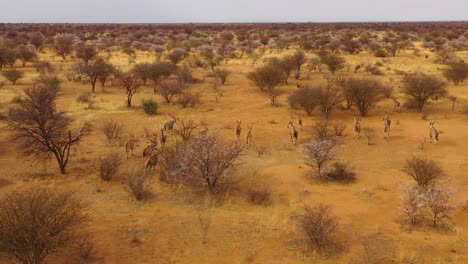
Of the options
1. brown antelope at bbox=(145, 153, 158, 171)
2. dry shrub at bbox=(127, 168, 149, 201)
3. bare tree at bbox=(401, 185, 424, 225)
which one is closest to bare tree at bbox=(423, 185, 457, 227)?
bare tree at bbox=(401, 185, 424, 225)

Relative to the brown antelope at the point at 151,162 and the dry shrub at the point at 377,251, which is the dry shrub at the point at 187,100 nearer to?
the brown antelope at the point at 151,162

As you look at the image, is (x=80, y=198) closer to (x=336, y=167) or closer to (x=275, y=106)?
(x=336, y=167)

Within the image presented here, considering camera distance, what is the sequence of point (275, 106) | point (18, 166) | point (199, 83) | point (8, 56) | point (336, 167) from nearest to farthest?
1. point (336, 167)
2. point (18, 166)
3. point (275, 106)
4. point (199, 83)
5. point (8, 56)

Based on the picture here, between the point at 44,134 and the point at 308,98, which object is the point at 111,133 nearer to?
the point at 44,134

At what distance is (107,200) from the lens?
461 inches

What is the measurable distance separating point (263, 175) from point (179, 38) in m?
49.7

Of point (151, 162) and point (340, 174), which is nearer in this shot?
point (340, 174)

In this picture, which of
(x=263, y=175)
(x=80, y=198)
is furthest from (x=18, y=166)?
(x=263, y=175)

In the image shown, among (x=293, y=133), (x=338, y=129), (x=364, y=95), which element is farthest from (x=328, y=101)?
(x=293, y=133)

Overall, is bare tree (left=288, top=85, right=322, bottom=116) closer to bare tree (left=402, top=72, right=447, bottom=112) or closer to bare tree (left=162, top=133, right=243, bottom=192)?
bare tree (left=402, top=72, right=447, bottom=112)

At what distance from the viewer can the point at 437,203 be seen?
10.0 metres

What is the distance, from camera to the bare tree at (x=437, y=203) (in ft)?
32.9

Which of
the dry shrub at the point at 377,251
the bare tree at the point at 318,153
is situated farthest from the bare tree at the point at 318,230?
the bare tree at the point at 318,153

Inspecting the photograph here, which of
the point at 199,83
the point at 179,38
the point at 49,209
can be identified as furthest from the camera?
the point at 179,38
